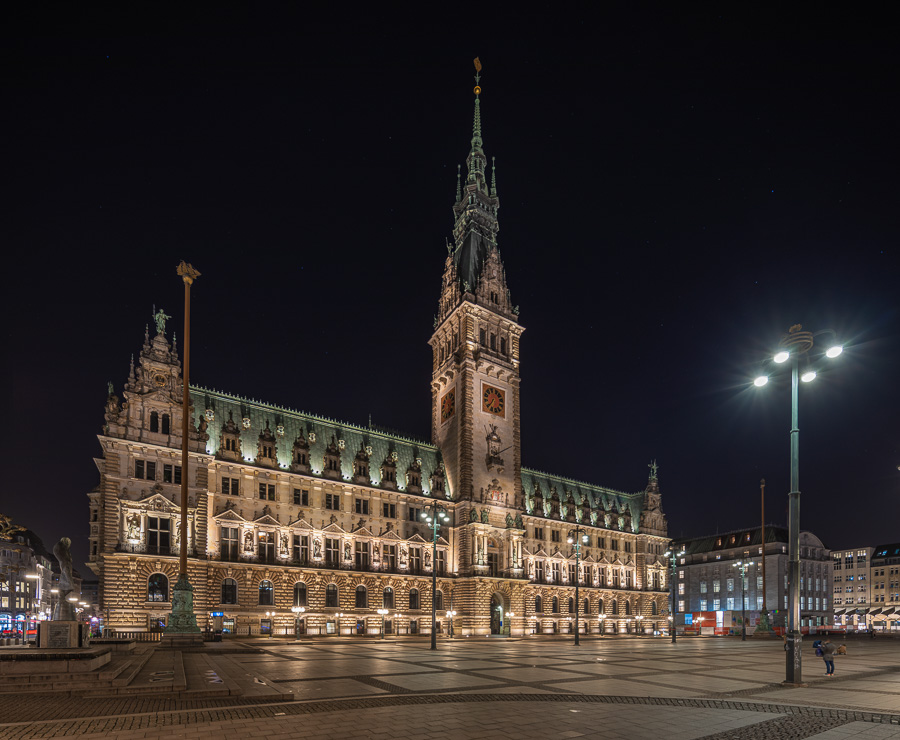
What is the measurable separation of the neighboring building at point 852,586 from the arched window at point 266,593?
15292cm

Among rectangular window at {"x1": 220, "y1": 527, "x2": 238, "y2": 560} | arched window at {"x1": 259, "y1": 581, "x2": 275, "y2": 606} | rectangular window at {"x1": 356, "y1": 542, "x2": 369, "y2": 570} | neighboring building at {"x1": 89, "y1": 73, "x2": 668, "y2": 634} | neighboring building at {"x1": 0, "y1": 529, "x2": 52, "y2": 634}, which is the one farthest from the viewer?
neighboring building at {"x1": 0, "y1": 529, "x2": 52, "y2": 634}

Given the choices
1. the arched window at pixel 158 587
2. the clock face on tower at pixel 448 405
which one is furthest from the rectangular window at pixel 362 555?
the clock face on tower at pixel 448 405

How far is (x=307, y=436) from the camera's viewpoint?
73312 mm

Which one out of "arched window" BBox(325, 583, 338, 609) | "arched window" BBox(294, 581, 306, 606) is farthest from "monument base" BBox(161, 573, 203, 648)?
"arched window" BBox(325, 583, 338, 609)

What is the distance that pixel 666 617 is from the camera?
4200 inches

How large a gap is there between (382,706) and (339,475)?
56268 mm

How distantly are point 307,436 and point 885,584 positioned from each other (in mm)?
163650

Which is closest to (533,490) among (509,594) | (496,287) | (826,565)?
(509,594)

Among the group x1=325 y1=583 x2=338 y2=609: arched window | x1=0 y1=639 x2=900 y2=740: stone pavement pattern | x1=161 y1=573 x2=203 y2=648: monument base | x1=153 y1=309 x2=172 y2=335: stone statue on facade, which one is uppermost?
x1=153 y1=309 x2=172 y2=335: stone statue on facade

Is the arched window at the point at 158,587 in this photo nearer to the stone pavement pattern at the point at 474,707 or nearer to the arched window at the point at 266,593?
the arched window at the point at 266,593

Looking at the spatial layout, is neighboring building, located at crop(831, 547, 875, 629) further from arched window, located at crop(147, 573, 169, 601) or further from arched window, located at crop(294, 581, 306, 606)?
arched window, located at crop(147, 573, 169, 601)

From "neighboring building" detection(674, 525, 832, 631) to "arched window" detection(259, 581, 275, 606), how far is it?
80.3 m

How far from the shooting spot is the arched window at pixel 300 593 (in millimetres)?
65412

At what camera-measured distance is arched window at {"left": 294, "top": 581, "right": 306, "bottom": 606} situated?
6541 centimetres
